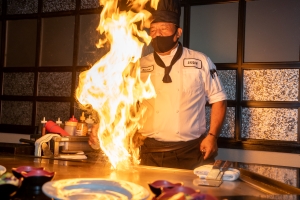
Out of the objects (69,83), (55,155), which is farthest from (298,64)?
(69,83)

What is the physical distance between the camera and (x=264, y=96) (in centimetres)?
439

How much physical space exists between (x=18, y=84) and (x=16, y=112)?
17.7 inches

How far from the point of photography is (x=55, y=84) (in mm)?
5672

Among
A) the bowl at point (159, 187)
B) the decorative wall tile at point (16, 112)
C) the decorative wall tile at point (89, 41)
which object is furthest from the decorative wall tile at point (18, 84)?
the bowl at point (159, 187)

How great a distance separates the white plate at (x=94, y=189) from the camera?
1702mm

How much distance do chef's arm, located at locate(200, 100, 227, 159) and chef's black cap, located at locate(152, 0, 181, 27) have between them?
0.97 m

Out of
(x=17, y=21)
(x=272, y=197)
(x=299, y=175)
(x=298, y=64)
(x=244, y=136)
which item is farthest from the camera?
(x=17, y=21)

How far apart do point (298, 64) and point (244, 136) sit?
3.41 feet

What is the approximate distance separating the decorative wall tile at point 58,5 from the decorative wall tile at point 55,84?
A: 3.23 feet

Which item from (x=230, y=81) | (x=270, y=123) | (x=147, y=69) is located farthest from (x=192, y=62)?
(x=270, y=123)

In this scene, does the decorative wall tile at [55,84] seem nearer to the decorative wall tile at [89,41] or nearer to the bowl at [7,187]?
the decorative wall tile at [89,41]

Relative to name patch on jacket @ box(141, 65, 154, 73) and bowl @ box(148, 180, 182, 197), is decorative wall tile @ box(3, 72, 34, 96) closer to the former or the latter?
name patch on jacket @ box(141, 65, 154, 73)

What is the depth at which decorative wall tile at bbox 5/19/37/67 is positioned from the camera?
5859mm

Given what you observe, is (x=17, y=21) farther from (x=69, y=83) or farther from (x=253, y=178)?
(x=253, y=178)
